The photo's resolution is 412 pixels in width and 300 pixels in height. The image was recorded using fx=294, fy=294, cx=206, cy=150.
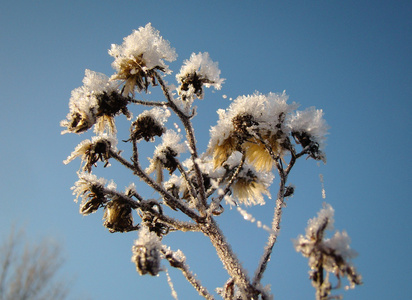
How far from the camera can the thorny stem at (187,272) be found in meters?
1.92

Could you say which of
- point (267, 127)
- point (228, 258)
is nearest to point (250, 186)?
point (267, 127)

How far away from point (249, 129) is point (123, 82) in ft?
3.14

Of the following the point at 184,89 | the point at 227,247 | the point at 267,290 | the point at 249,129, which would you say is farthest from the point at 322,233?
the point at 184,89

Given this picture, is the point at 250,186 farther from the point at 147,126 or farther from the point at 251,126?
the point at 147,126

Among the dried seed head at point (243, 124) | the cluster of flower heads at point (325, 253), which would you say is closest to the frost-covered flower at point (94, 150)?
the dried seed head at point (243, 124)

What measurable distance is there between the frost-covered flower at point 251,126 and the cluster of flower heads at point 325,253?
2.85 ft

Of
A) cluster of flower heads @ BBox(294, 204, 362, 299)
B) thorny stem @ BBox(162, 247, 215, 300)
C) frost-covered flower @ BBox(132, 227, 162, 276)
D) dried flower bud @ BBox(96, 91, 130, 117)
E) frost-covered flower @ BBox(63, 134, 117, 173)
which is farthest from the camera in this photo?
frost-covered flower @ BBox(63, 134, 117, 173)

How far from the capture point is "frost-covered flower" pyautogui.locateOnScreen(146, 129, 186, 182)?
95.0 inches

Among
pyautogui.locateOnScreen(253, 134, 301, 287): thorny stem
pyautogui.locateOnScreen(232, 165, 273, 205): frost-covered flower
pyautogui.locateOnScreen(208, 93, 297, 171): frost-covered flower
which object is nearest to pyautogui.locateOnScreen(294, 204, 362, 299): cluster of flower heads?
pyautogui.locateOnScreen(253, 134, 301, 287): thorny stem

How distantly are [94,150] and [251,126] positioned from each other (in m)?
1.14

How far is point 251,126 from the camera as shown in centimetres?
210

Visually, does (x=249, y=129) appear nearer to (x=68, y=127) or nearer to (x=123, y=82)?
(x=123, y=82)

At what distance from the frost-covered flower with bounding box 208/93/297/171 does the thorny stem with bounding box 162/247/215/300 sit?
2.54 feet

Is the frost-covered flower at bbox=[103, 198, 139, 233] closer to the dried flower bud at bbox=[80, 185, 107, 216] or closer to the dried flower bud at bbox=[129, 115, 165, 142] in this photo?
the dried flower bud at bbox=[80, 185, 107, 216]
